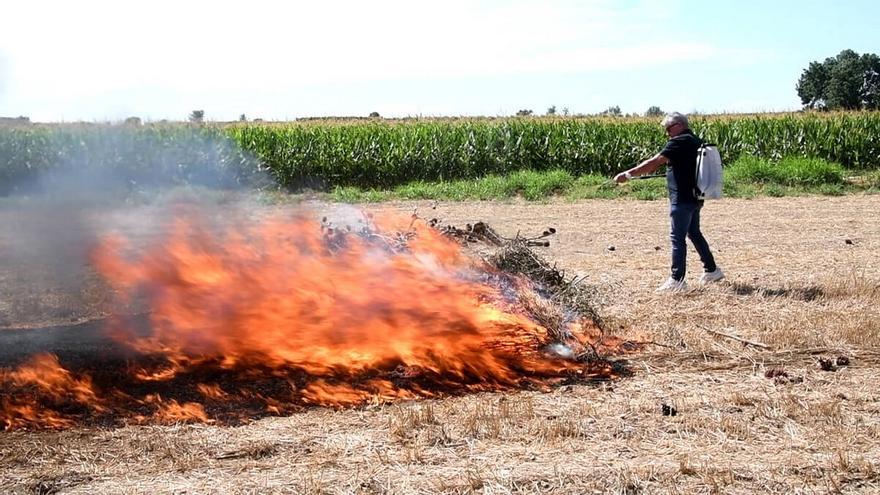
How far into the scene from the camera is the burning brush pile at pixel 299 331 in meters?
5.31

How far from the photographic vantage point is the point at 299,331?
5969 millimetres

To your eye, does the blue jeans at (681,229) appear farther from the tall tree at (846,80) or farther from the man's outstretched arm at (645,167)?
the tall tree at (846,80)

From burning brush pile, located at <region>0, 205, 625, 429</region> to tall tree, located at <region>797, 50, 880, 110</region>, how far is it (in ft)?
210

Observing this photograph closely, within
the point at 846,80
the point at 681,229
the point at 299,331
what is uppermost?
the point at 846,80

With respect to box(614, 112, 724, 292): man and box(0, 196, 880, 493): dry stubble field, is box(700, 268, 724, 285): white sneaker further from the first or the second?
box(0, 196, 880, 493): dry stubble field

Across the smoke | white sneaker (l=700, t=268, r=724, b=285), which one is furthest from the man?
the smoke

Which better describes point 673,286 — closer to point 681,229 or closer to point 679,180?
point 681,229

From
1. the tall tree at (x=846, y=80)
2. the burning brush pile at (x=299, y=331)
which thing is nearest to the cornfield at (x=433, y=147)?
the burning brush pile at (x=299, y=331)

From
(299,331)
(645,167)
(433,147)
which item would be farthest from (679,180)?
(433,147)

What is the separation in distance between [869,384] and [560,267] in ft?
14.7

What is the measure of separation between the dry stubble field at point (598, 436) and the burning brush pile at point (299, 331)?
304 millimetres

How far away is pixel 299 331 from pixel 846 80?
68.0 m

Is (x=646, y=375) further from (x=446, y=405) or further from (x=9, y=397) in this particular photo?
(x=9, y=397)

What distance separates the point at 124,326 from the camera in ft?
19.2
